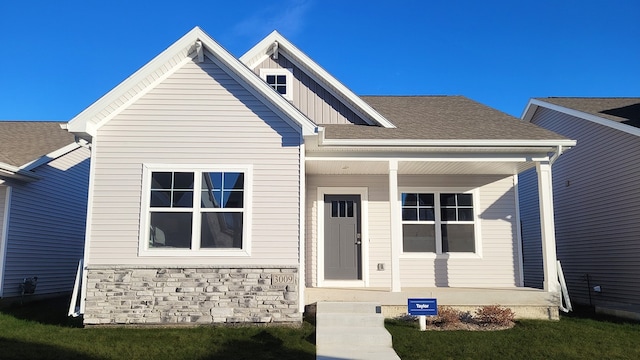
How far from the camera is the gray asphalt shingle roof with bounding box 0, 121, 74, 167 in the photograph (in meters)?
11.8

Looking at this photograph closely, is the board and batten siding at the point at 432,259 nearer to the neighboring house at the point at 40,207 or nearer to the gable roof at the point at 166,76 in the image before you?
the gable roof at the point at 166,76

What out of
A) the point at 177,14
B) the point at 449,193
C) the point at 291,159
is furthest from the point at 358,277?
the point at 177,14

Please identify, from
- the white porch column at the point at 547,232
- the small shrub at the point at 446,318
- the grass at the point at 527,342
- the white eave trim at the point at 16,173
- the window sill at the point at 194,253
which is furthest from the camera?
the white eave trim at the point at 16,173

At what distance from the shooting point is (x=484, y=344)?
7262mm

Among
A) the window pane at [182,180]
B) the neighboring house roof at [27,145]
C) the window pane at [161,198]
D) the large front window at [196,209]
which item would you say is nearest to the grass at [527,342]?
the large front window at [196,209]

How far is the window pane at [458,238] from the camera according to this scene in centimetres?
1112

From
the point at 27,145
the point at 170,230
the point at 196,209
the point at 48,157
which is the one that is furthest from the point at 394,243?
the point at 27,145

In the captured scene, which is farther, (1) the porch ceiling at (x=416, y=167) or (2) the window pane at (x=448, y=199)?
(2) the window pane at (x=448, y=199)

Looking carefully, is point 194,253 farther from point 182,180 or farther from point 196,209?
point 182,180

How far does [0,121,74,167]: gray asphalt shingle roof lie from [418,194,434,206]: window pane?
887cm

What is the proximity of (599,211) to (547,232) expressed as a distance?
10.9ft

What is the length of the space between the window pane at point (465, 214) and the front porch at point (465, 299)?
242cm

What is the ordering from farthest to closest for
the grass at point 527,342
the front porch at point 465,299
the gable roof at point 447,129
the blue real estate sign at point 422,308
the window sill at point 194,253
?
1. the gable roof at point 447,129
2. the front porch at point 465,299
3. the window sill at point 194,253
4. the blue real estate sign at point 422,308
5. the grass at point 527,342

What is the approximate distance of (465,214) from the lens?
Result: 11250 millimetres
